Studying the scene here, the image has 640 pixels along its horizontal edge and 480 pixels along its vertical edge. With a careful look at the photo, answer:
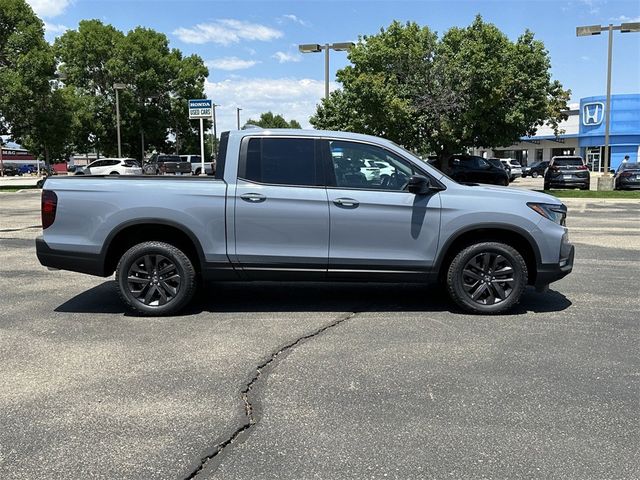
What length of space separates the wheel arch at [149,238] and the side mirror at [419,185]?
7.11 feet

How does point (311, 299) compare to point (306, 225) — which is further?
point (311, 299)

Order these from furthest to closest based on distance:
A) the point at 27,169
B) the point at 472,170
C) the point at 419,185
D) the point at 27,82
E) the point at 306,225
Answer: the point at 27,169 < the point at 27,82 < the point at 472,170 < the point at 306,225 < the point at 419,185

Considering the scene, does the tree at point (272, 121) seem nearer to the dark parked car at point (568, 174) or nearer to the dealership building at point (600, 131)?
the dealership building at point (600, 131)

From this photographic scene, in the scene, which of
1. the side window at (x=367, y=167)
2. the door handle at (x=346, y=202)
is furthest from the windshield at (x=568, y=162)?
the door handle at (x=346, y=202)

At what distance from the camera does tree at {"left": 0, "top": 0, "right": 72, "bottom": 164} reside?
30.6 meters

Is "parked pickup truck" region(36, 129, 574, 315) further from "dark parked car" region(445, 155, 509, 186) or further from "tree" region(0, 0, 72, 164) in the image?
"tree" region(0, 0, 72, 164)

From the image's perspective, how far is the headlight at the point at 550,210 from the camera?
5.82 m

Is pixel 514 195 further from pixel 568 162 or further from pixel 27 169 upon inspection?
pixel 27 169

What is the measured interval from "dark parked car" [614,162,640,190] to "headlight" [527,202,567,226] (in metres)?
23.9

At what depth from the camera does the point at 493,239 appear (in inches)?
234

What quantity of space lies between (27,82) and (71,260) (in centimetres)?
2984

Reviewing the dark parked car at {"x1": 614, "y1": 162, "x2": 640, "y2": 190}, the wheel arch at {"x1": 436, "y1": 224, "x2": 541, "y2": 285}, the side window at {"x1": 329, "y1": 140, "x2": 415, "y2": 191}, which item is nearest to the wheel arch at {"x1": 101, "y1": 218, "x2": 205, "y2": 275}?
the side window at {"x1": 329, "y1": 140, "x2": 415, "y2": 191}

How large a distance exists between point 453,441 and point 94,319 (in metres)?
3.96

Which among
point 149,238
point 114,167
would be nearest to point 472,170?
point 114,167
